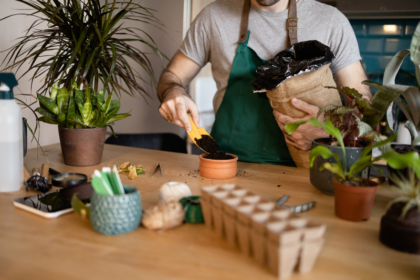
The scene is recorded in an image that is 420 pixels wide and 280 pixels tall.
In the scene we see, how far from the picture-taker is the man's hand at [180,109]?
48.6 inches

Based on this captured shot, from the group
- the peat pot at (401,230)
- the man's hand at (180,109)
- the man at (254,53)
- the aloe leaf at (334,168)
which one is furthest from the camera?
the man at (254,53)

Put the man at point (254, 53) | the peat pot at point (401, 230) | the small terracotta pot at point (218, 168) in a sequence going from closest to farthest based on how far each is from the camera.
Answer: the peat pot at point (401, 230)
the small terracotta pot at point (218, 168)
the man at point (254, 53)

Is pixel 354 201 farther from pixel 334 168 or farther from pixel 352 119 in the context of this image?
pixel 352 119

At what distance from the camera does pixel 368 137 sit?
0.85 meters

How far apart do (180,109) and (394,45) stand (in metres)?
2.32

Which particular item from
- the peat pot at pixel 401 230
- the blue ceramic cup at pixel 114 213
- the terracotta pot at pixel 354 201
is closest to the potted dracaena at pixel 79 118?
the blue ceramic cup at pixel 114 213

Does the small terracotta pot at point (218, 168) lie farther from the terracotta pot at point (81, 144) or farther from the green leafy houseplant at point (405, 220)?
the green leafy houseplant at point (405, 220)

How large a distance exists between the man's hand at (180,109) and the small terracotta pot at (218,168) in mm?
197

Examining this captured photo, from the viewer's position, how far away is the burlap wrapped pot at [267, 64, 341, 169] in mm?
1134

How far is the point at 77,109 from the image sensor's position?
1.15 meters

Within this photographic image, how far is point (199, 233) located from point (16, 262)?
0.34 m

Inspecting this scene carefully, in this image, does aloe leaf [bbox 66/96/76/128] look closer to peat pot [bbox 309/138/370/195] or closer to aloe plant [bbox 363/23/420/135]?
peat pot [bbox 309/138/370/195]

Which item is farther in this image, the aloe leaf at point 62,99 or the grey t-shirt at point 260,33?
the grey t-shirt at point 260,33

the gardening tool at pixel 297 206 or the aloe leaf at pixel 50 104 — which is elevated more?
the aloe leaf at pixel 50 104
